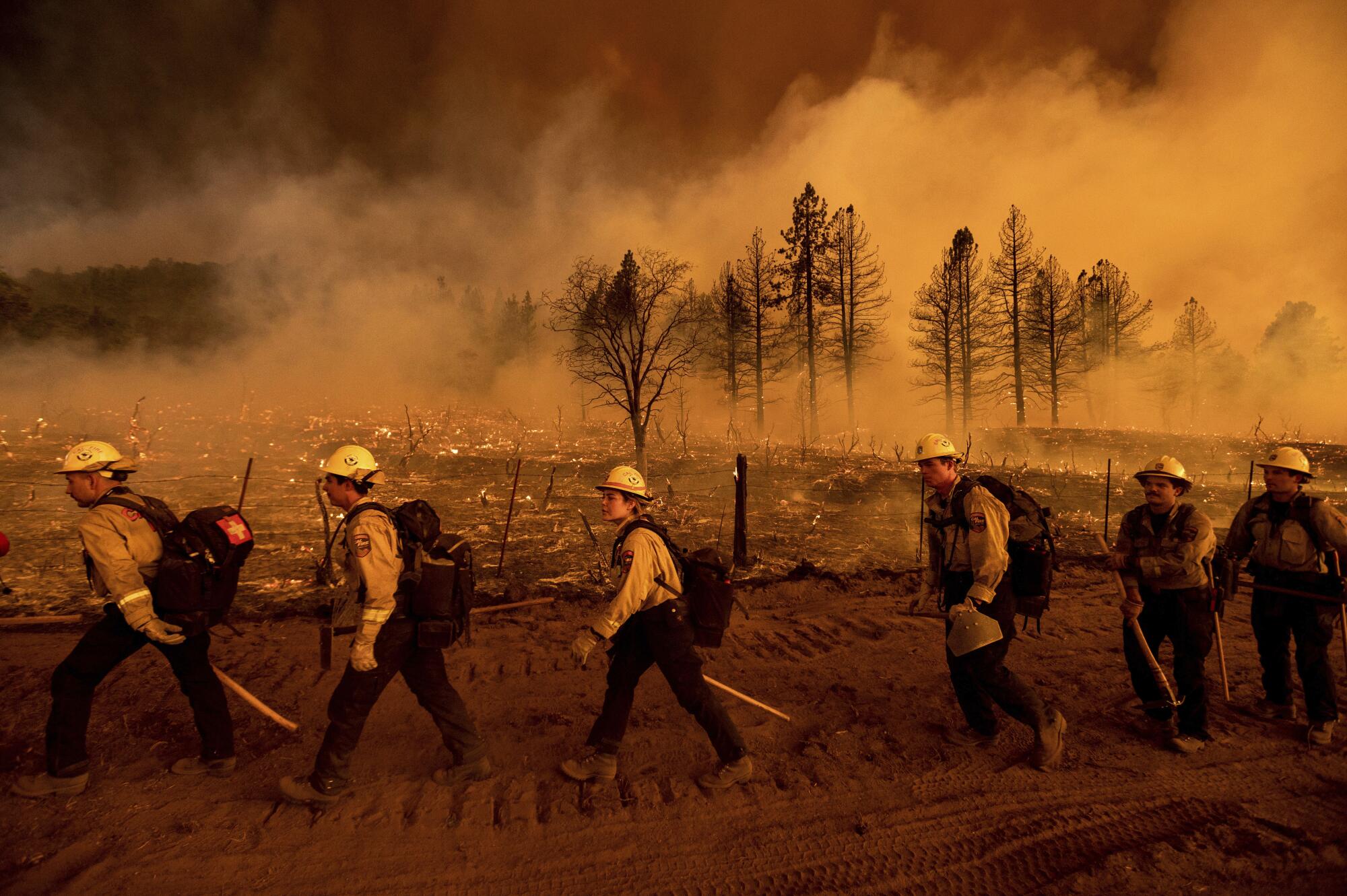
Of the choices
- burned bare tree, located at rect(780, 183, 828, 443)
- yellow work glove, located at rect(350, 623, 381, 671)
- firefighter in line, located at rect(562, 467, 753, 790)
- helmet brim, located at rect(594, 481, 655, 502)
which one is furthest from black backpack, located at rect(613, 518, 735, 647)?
burned bare tree, located at rect(780, 183, 828, 443)

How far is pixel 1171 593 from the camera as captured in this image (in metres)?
4.40

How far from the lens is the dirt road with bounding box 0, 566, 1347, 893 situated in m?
3.13

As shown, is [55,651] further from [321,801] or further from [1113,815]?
[1113,815]

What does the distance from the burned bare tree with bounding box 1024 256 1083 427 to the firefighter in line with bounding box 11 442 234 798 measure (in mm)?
34755

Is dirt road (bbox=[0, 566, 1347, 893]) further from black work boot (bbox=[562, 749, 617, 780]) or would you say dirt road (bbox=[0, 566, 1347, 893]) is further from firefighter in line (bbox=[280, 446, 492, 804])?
firefighter in line (bbox=[280, 446, 492, 804])

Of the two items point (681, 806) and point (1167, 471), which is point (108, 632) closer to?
point (681, 806)

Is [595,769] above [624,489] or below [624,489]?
below

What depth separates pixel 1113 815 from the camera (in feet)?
11.9

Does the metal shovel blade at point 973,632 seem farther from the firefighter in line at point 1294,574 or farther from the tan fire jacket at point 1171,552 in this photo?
the firefighter in line at point 1294,574

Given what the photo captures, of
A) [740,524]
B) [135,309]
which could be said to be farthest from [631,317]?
[135,309]

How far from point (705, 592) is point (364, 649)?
1.94 metres

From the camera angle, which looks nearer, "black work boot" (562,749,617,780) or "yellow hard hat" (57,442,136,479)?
"yellow hard hat" (57,442,136,479)

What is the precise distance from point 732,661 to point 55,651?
6529mm

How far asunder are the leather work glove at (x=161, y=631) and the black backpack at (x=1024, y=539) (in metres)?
4.90
